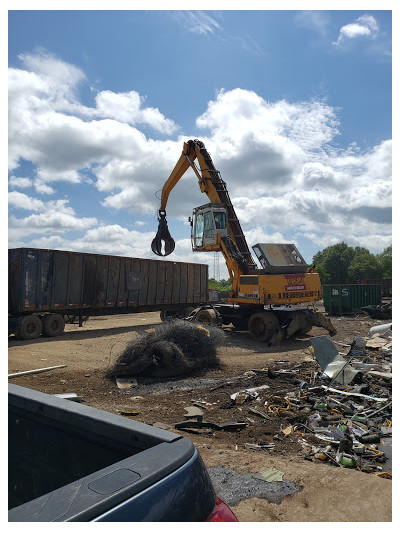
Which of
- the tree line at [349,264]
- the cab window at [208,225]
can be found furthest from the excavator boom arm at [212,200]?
the tree line at [349,264]

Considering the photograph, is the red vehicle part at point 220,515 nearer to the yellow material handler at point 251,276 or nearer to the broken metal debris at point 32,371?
the broken metal debris at point 32,371

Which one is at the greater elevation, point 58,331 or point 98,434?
point 98,434

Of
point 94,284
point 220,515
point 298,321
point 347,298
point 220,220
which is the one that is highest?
point 220,220

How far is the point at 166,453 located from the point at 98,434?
0.47m

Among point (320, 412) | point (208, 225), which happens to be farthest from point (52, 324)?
point (320, 412)

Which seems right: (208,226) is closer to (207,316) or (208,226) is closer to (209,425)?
(207,316)

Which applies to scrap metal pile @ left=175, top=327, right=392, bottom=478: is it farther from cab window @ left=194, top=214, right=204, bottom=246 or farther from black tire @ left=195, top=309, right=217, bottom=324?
cab window @ left=194, top=214, right=204, bottom=246

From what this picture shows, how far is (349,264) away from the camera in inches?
3098

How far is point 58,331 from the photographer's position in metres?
15.1

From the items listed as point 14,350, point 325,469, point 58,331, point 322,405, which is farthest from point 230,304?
point 325,469

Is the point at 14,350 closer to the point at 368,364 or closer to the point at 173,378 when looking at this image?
the point at 173,378

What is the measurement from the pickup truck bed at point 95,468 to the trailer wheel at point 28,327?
12.7m

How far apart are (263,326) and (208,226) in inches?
174

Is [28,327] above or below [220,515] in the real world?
below
